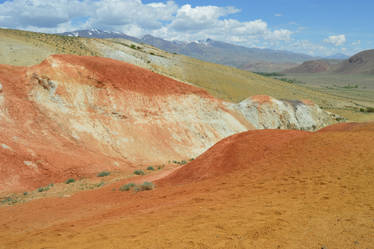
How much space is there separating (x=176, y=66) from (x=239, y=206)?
55.2 m

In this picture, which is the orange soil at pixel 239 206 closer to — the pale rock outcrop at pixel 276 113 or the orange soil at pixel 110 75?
the orange soil at pixel 110 75

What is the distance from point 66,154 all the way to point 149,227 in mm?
12942

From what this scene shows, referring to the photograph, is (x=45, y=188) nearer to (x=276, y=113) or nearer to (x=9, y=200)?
(x=9, y=200)

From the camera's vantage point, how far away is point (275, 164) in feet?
36.5

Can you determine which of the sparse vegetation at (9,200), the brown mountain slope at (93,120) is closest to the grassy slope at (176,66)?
the brown mountain slope at (93,120)

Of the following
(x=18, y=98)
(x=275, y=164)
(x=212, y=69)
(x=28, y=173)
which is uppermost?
(x=212, y=69)

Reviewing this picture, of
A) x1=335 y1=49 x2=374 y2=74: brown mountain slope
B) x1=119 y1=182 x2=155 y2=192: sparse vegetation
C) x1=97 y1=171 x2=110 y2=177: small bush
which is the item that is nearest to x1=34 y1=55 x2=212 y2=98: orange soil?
x1=97 y1=171 x2=110 y2=177: small bush

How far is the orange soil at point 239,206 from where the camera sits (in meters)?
5.86

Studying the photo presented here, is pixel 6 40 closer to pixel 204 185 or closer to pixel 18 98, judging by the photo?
pixel 18 98

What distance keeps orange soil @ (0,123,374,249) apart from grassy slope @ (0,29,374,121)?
27300mm

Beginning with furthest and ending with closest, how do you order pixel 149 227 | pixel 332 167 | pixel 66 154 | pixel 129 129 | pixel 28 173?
pixel 129 129 < pixel 66 154 < pixel 28 173 < pixel 332 167 < pixel 149 227

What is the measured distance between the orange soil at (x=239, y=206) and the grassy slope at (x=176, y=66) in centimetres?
2730

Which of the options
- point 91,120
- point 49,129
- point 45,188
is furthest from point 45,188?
point 91,120

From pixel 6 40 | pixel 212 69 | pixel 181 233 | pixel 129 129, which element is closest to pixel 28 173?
pixel 129 129
